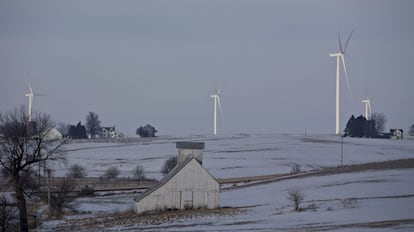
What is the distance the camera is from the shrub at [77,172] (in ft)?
289

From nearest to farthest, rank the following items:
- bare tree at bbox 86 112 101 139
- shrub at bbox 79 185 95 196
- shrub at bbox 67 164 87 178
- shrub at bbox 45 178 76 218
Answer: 1. shrub at bbox 45 178 76 218
2. shrub at bbox 79 185 95 196
3. shrub at bbox 67 164 87 178
4. bare tree at bbox 86 112 101 139

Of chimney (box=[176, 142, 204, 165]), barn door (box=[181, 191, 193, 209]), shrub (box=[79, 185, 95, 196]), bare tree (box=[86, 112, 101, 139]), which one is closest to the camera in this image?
barn door (box=[181, 191, 193, 209])

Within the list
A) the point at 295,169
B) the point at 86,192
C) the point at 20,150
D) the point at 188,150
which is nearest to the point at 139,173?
the point at 295,169

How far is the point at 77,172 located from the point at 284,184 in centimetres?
2886

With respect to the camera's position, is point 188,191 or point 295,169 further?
point 295,169

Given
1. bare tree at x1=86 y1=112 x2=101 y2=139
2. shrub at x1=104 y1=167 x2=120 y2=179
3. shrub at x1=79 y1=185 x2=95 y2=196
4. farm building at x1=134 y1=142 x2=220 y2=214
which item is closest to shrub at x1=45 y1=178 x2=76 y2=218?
shrub at x1=79 y1=185 x2=95 y2=196

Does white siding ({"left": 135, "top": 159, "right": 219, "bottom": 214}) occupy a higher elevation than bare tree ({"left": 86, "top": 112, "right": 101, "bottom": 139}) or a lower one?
lower

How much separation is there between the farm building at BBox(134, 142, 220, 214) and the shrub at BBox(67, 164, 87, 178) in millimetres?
30846

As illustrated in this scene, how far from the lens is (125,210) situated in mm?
56500

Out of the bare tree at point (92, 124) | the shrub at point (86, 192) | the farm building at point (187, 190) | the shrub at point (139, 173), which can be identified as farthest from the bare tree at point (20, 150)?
the bare tree at point (92, 124)

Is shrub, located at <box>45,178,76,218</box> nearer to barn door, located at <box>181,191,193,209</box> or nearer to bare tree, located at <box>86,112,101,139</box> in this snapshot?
barn door, located at <box>181,191,193,209</box>

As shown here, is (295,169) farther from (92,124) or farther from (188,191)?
(92,124)

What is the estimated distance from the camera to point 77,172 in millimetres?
89188

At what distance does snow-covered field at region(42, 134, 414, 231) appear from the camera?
130ft
